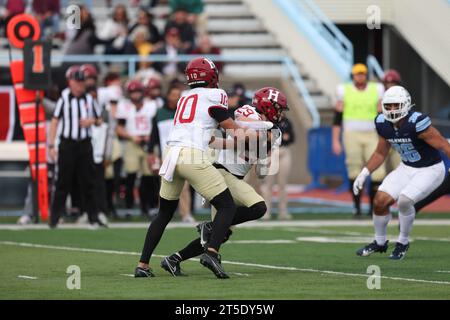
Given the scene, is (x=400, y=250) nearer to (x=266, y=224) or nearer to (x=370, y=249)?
(x=370, y=249)

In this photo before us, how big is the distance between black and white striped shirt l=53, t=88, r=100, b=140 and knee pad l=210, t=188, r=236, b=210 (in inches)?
238

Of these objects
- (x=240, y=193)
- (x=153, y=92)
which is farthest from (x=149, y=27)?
(x=240, y=193)

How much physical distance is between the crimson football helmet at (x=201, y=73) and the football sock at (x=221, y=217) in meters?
0.90

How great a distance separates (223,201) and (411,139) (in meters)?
2.65

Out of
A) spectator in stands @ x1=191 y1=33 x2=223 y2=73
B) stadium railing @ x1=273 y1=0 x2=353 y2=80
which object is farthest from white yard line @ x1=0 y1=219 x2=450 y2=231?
stadium railing @ x1=273 y1=0 x2=353 y2=80

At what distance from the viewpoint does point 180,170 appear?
10789mm

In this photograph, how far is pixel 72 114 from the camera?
54.4ft

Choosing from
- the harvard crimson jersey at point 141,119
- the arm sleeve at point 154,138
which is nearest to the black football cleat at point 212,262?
the arm sleeve at point 154,138

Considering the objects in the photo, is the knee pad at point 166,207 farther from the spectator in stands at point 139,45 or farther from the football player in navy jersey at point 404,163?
the spectator in stands at point 139,45

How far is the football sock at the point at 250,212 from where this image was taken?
1119 cm

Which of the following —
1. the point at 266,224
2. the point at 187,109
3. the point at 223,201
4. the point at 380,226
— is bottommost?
the point at 266,224

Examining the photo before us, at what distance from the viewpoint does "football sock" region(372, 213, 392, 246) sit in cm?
1301

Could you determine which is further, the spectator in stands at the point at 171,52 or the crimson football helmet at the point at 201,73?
the spectator in stands at the point at 171,52
